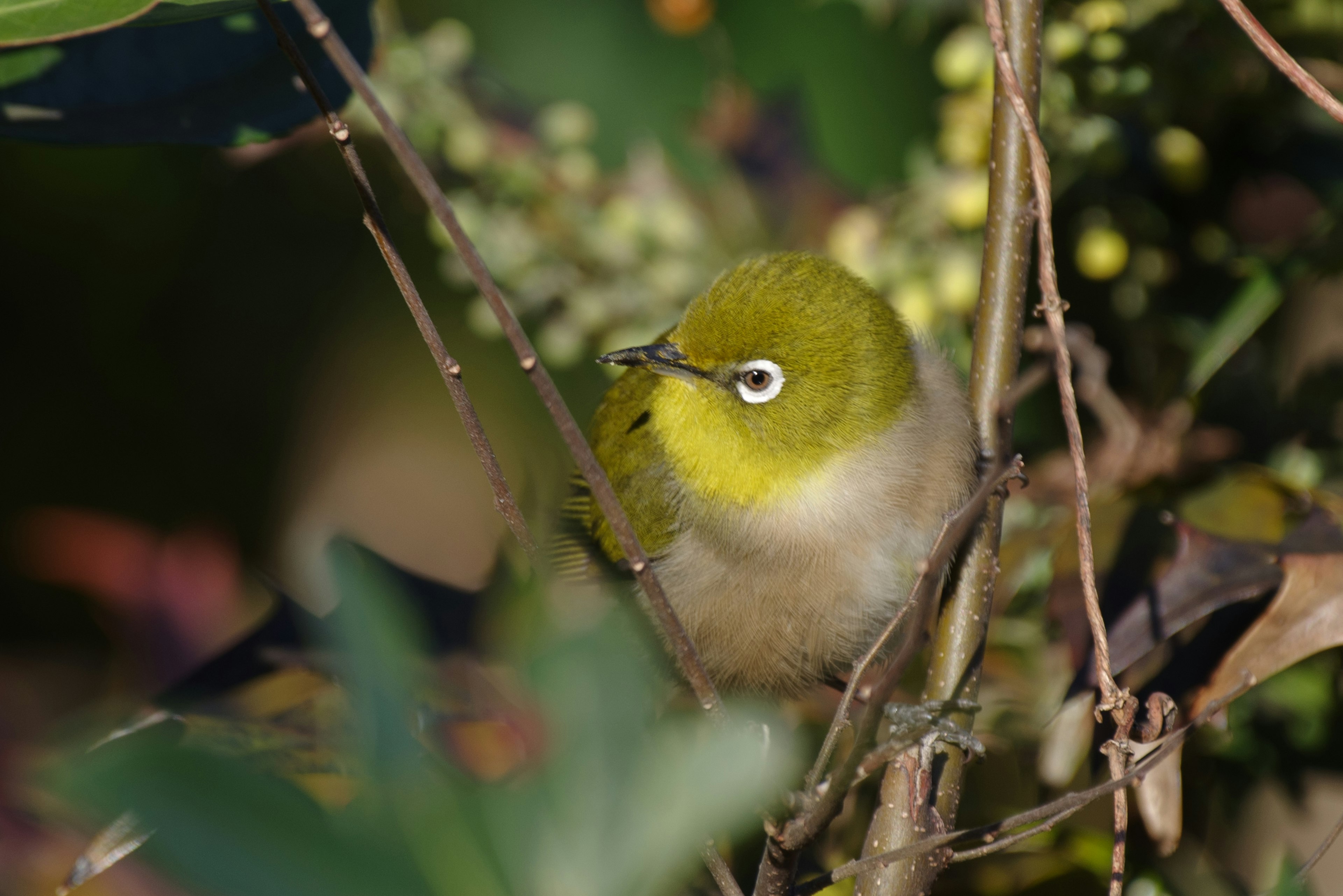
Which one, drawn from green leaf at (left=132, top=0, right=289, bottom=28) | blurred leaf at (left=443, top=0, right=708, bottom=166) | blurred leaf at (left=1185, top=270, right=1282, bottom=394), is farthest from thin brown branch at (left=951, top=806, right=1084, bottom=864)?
blurred leaf at (left=443, top=0, right=708, bottom=166)

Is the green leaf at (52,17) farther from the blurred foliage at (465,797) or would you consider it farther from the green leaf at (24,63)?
the blurred foliage at (465,797)

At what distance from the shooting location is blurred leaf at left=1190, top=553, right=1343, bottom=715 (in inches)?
47.8

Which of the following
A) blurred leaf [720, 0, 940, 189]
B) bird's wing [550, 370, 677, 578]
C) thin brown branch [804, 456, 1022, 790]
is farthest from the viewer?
blurred leaf [720, 0, 940, 189]

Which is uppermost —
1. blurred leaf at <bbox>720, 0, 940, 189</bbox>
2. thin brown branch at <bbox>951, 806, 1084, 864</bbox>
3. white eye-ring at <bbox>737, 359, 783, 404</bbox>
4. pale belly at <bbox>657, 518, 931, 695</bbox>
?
blurred leaf at <bbox>720, 0, 940, 189</bbox>

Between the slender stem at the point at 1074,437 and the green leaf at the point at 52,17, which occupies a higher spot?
the green leaf at the point at 52,17

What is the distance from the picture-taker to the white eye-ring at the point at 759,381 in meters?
1.49

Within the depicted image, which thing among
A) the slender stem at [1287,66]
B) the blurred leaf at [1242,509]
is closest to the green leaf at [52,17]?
the slender stem at [1287,66]

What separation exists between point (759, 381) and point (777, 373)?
27mm

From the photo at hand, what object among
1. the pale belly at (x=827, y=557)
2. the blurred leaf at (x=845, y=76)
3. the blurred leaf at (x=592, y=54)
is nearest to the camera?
the pale belly at (x=827, y=557)

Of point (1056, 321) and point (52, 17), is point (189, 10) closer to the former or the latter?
point (52, 17)

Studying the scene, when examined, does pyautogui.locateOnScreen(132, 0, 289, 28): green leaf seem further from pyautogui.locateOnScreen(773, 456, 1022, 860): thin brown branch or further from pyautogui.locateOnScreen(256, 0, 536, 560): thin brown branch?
pyautogui.locateOnScreen(773, 456, 1022, 860): thin brown branch

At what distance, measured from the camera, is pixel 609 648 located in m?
0.57

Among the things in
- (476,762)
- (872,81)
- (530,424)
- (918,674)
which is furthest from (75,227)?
(918,674)

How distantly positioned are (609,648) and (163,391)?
2705 millimetres
